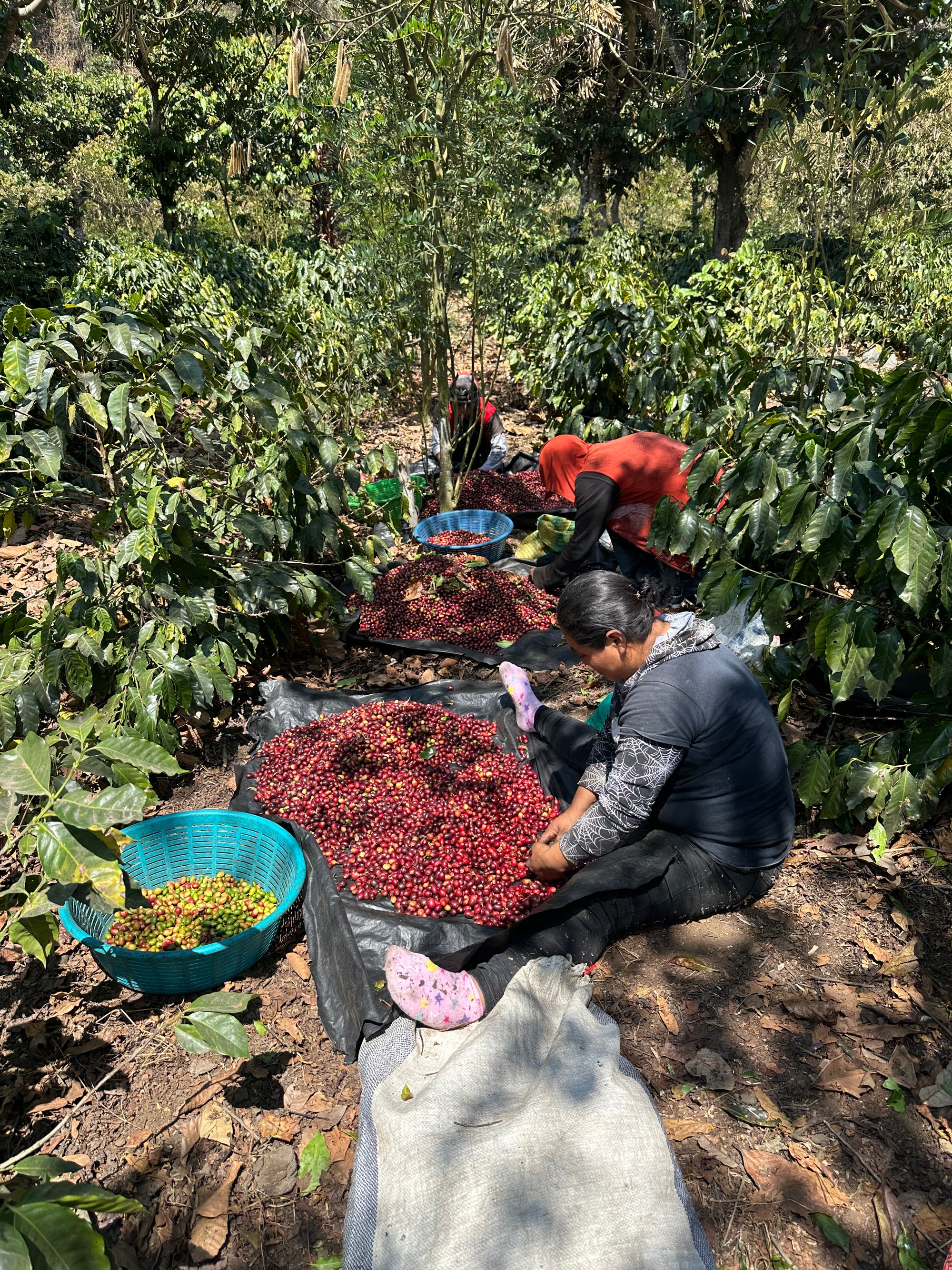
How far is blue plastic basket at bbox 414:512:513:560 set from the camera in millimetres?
4711

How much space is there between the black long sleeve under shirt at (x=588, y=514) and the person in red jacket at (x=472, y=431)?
1.18 m

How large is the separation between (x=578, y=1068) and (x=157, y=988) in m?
1.18

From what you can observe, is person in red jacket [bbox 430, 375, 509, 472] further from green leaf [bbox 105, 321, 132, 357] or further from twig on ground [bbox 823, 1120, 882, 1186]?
Result: twig on ground [bbox 823, 1120, 882, 1186]

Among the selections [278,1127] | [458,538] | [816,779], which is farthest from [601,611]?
[458,538]

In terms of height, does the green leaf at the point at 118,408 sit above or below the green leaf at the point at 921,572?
above

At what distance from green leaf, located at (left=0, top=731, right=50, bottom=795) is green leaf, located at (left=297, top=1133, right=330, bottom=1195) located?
1156 millimetres

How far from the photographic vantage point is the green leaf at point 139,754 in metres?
1.60

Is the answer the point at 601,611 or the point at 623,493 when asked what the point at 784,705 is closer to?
the point at 601,611

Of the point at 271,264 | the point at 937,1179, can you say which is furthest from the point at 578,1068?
the point at 271,264

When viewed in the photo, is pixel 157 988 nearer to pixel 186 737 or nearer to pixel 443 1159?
pixel 443 1159

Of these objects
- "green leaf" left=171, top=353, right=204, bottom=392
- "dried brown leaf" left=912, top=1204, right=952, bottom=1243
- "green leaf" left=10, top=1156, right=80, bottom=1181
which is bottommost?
"dried brown leaf" left=912, top=1204, right=952, bottom=1243

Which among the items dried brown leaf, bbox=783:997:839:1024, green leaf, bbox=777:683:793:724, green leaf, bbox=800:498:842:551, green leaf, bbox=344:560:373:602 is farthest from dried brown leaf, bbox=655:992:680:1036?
green leaf, bbox=344:560:373:602

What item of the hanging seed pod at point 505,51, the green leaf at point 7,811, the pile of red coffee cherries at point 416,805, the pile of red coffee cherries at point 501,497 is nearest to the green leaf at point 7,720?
the pile of red coffee cherries at point 416,805

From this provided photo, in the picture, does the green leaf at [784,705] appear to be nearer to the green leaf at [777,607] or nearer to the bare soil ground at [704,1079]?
the green leaf at [777,607]
